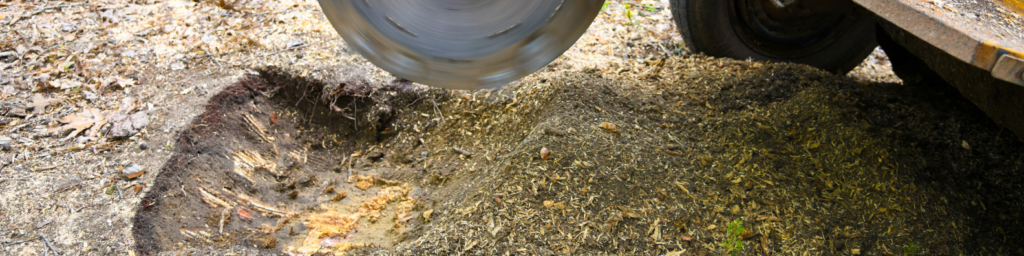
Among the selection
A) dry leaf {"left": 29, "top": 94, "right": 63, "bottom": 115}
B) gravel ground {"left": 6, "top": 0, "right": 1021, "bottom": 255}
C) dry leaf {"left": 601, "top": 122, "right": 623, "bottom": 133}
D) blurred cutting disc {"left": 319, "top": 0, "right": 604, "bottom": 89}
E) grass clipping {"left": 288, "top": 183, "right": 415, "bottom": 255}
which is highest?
blurred cutting disc {"left": 319, "top": 0, "right": 604, "bottom": 89}

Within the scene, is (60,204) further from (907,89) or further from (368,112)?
(907,89)

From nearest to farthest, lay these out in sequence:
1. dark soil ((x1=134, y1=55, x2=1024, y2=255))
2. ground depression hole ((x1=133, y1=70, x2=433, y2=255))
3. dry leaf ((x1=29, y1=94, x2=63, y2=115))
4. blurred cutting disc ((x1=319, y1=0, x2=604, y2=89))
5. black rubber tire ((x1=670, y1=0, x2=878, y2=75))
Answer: blurred cutting disc ((x1=319, y1=0, x2=604, y2=89)) → dark soil ((x1=134, y1=55, x2=1024, y2=255)) → ground depression hole ((x1=133, y1=70, x2=433, y2=255)) → dry leaf ((x1=29, y1=94, x2=63, y2=115)) → black rubber tire ((x1=670, y1=0, x2=878, y2=75))

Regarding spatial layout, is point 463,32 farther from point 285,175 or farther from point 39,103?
point 39,103

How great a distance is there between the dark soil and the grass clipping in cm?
4

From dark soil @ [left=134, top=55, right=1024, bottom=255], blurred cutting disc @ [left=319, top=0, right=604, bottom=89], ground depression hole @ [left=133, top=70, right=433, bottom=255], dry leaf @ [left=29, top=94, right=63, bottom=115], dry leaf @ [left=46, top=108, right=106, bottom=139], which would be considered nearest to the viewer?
blurred cutting disc @ [left=319, top=0, right=604, bottom=89]

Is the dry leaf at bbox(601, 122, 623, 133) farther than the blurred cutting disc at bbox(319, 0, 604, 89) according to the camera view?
Yes

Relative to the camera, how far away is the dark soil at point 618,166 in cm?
231

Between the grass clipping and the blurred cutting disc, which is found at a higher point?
the blurred cutting disc

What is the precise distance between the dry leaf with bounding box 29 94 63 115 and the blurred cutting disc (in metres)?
2.44

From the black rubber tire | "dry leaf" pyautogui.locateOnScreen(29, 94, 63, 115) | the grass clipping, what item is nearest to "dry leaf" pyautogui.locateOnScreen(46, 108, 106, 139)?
"dry leaf" pyautogui.locateOnScreen(29, 94, 63, 115)

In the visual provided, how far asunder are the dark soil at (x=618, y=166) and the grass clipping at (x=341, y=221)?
1.4 inches

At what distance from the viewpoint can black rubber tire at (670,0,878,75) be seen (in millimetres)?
3332

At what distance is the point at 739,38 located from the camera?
351 cm

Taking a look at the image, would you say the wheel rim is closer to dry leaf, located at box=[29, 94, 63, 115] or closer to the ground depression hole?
the ground depression hole
